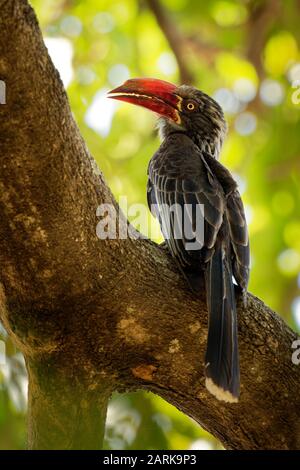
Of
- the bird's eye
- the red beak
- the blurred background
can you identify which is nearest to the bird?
the red beak

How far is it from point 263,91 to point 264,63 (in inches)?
9.6

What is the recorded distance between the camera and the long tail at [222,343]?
3101mm

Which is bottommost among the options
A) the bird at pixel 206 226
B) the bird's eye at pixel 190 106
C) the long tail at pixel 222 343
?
the long tail at pixel 222 343

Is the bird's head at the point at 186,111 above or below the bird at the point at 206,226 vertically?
above

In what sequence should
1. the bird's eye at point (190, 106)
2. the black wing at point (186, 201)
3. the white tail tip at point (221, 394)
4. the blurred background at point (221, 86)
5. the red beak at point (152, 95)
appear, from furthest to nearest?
the blurred background at point (221, 86) → the bird's eye at point (190, 106) → the red beak at point (152, 95) → the black wing at point (186, 201) → the white tail tip at point (221, 394)

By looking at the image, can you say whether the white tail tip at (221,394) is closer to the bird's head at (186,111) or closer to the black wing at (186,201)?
the black wing at (186,201)

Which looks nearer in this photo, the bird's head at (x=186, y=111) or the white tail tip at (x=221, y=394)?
the white tail tip at (x=221, y=394)

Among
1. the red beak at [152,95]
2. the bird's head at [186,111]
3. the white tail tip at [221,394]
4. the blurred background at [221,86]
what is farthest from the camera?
the blurred background at [221,86]

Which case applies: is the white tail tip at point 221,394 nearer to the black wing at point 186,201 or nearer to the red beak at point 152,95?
the black wing at point 186,201

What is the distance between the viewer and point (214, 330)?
3.21 m

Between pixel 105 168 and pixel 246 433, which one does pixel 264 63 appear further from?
pixel 246 433

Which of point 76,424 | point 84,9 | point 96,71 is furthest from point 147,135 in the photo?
point 76,424

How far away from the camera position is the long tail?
3101 millimetres

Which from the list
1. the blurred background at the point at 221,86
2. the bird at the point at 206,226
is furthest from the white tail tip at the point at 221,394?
the blurred background at the point at 221,86
